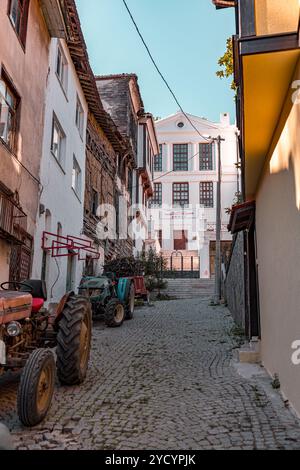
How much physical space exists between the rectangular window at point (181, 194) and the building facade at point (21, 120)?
1050 inches

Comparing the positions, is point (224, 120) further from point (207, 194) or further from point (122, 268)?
point (122, 268)

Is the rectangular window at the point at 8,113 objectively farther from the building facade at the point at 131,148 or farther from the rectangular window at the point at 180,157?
the rectangular window at the point at 180,157

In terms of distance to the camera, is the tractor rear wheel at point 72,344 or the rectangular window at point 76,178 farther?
the rectangular window at point 76,178

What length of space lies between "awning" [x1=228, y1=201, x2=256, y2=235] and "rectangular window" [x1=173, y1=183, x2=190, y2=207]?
2939cm

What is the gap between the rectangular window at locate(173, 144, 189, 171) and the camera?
3872 centimetres

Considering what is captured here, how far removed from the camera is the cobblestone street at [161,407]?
158 inches

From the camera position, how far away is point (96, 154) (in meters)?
18.9

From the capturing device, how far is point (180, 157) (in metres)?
39.0

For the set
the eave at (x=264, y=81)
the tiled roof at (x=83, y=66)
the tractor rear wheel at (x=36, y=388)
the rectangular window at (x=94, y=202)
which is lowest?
the tractor rear wheel at (x=36, y=388)

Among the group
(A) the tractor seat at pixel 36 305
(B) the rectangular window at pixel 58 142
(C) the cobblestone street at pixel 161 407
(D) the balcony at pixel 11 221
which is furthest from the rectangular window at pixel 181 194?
(A) the tractor seat at pixel 36 305

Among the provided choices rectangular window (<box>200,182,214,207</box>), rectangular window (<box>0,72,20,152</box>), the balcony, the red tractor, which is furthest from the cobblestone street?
rectangular window (<box>200,182,214,207</box>)

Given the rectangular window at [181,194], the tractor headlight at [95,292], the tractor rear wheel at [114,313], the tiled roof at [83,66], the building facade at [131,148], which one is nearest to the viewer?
the tractor rear wheel at [114,313]

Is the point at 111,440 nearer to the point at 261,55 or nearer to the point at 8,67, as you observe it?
the point at 261,55

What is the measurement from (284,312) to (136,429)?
2257 mm
